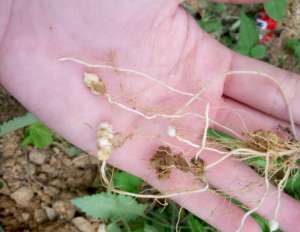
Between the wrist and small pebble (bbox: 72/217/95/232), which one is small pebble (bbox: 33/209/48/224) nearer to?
small pebble (bbox: 72/217/95/232)

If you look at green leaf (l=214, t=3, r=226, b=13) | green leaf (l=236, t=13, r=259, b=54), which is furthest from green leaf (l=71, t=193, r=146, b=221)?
green leaf (l=214, t=3, r=226, b=13)

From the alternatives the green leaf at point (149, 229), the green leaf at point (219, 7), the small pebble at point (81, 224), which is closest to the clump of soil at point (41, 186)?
the small pebble at point (81, 224)

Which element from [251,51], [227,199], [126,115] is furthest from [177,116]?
[251,51]

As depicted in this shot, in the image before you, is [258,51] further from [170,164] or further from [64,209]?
[64,209]

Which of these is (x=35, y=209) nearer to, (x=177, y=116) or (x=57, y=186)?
(x=57, y=186)

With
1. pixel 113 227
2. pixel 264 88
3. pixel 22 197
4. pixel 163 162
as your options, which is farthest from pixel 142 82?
pixel 22 197

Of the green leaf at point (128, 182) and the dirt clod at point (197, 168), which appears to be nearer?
the dirt clod at point (197, 168)

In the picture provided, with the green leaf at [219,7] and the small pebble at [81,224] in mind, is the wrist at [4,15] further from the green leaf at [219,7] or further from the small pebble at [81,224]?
the green leaf at [219,7]
